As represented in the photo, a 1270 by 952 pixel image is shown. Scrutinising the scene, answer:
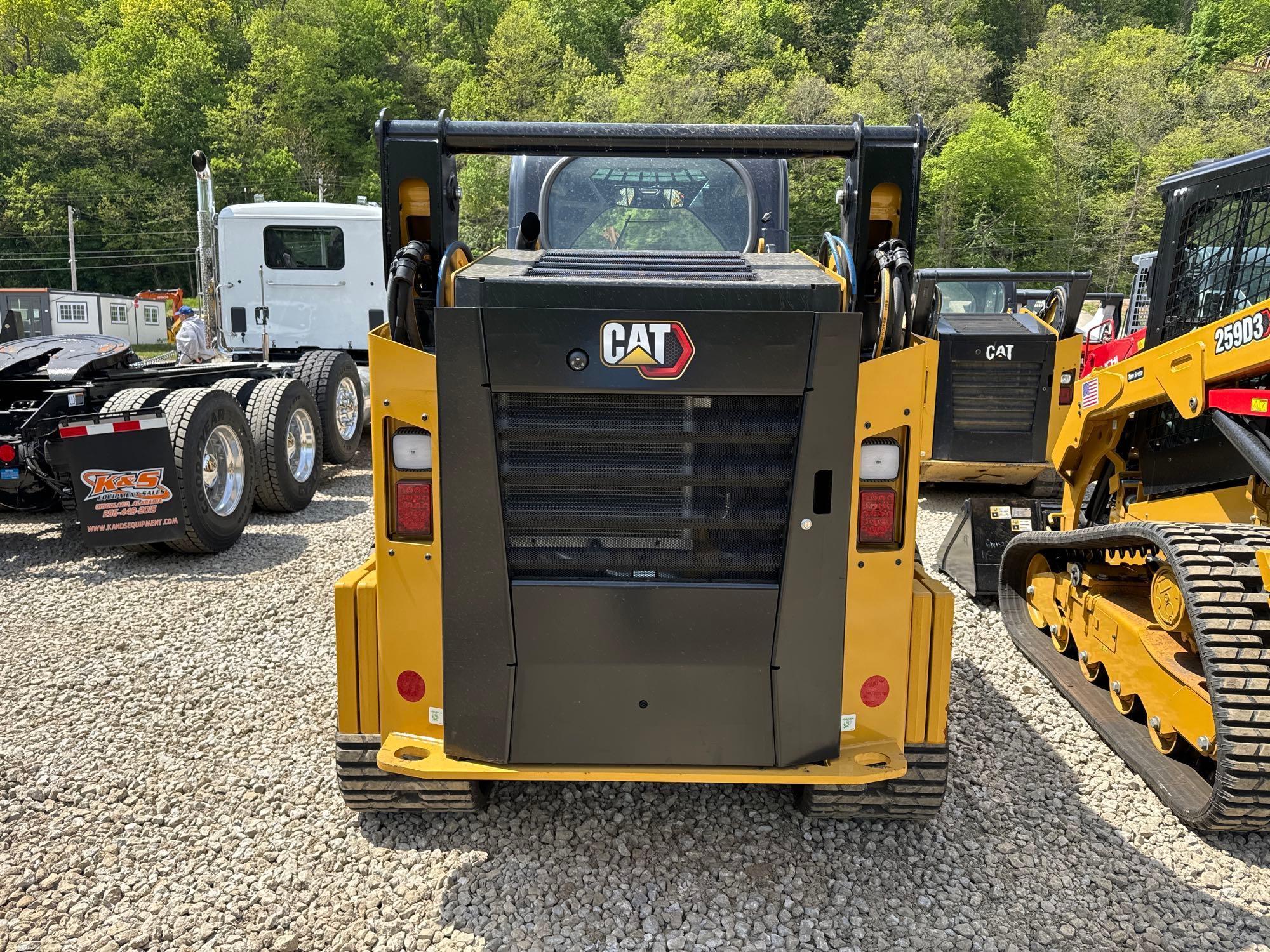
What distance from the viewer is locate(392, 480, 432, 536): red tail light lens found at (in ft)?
8.90

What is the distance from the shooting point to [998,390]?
8.83m

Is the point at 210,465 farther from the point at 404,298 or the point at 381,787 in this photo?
the point at 404,298

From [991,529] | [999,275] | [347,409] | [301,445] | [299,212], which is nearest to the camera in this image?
[991,529]

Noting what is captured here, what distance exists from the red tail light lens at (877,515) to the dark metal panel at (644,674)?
0.33m

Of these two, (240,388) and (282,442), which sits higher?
(240,388)

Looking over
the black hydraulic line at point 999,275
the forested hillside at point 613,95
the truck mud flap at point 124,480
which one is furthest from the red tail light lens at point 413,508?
the forested hillside at point 613,95

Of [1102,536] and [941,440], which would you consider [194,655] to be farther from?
[941,440]

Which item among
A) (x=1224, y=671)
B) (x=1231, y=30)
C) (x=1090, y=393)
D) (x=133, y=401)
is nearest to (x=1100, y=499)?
(x=1090, y=393)

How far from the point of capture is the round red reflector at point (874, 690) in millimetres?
2781

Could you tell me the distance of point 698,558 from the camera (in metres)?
2.71

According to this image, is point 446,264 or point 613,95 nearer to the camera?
point 446,264

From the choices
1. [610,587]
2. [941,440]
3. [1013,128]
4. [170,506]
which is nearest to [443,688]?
[610,587]

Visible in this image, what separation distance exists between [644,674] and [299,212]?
33.7ft

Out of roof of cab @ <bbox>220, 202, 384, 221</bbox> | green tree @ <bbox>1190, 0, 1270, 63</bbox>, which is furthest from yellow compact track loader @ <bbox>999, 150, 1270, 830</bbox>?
green tree @ <bbox>1190, 0, 1270, 63</bbox>
